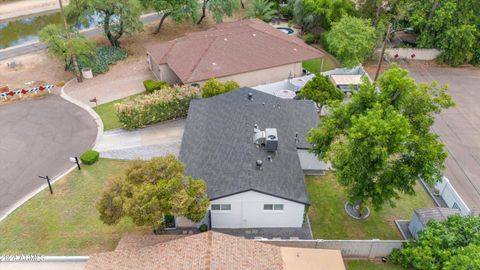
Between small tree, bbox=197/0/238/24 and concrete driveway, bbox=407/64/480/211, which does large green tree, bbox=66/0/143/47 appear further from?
concrete driveway, bbox=407/64/480/211

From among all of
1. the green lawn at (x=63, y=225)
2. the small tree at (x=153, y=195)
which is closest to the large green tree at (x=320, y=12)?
the small tree at (x=153, y=195)

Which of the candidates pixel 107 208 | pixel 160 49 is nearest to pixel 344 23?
pixel 160 49

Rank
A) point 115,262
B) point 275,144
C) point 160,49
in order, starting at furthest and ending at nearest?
point 160,49 < point 275,144 < point 115,262

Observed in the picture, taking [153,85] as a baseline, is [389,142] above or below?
above

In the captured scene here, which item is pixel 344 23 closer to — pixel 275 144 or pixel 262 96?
pixel 262 96

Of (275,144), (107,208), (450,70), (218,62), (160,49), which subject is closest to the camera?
(107,208)

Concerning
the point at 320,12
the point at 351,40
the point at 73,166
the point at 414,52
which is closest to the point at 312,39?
the point at 320,12

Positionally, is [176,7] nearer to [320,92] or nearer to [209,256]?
[320,92]
